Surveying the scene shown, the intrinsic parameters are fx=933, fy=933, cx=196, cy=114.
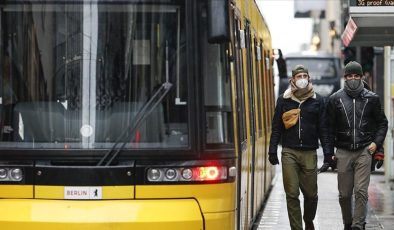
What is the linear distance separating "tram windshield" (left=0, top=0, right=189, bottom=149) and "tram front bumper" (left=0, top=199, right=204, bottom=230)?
447mm

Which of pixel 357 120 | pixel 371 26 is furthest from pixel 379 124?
pixel 371 26

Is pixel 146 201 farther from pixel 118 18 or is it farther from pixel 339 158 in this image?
pixel 339 158

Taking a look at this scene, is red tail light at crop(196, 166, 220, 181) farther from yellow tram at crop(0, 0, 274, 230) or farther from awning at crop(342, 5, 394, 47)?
awning at crop(342, 5, 394, 47)

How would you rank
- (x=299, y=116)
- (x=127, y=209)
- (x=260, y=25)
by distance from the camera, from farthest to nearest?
(x=260, y=25) < (x=299, y=116) < (x=127, y=209)

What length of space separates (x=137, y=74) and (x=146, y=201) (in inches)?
37.9

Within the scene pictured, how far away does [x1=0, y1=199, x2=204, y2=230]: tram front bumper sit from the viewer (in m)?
6.75

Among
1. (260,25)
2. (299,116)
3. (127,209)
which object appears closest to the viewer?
(127,209)

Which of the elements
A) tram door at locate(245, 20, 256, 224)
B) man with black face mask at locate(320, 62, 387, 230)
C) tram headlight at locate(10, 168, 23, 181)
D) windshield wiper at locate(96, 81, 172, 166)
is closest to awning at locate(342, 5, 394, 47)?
tram door at locate(245, 20, 256, 224)

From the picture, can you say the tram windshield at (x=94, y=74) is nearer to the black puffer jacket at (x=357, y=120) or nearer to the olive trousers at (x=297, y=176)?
the olive trousers at (x=297, y=176)

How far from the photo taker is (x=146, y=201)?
6879mm

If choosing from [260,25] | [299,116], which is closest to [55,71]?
[299,116]

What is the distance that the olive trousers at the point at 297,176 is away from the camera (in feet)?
32.1

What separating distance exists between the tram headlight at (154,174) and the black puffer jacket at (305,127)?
308 cm

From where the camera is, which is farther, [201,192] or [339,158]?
[339,158]
